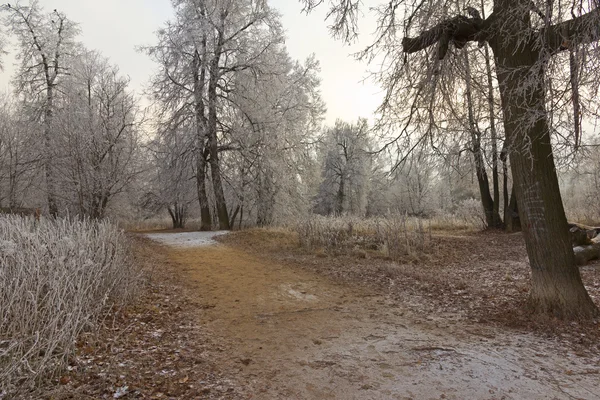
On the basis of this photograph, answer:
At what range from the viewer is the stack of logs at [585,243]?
8.05 m

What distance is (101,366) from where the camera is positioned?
334 cm

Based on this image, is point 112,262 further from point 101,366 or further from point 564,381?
point 564,381

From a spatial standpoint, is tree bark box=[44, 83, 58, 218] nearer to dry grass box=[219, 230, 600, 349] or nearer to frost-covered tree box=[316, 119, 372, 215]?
dry grass box=[219, 230, 600, 349]

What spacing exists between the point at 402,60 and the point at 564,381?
203 inches

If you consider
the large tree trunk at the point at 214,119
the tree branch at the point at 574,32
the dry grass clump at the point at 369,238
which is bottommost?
the dry grass clump at the point at 369,238

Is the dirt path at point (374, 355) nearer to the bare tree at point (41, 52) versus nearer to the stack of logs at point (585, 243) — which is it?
the stack of logs at point (585, 243)

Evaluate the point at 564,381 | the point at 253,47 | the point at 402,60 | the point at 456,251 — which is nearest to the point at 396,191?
the point at 253,47

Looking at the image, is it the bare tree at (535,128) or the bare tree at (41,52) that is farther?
the bare tree at (41,52)

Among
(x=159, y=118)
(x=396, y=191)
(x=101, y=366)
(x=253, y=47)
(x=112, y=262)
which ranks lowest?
(x=101, y=366)

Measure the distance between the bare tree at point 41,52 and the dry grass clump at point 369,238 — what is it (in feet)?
50.5

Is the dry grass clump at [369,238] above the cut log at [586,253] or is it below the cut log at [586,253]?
above

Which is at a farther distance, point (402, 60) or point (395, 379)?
point (402, 60)

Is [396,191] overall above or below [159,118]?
below

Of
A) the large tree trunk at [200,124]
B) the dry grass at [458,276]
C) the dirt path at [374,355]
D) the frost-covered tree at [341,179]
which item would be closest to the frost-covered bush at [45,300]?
the dirt path at [374,355]
